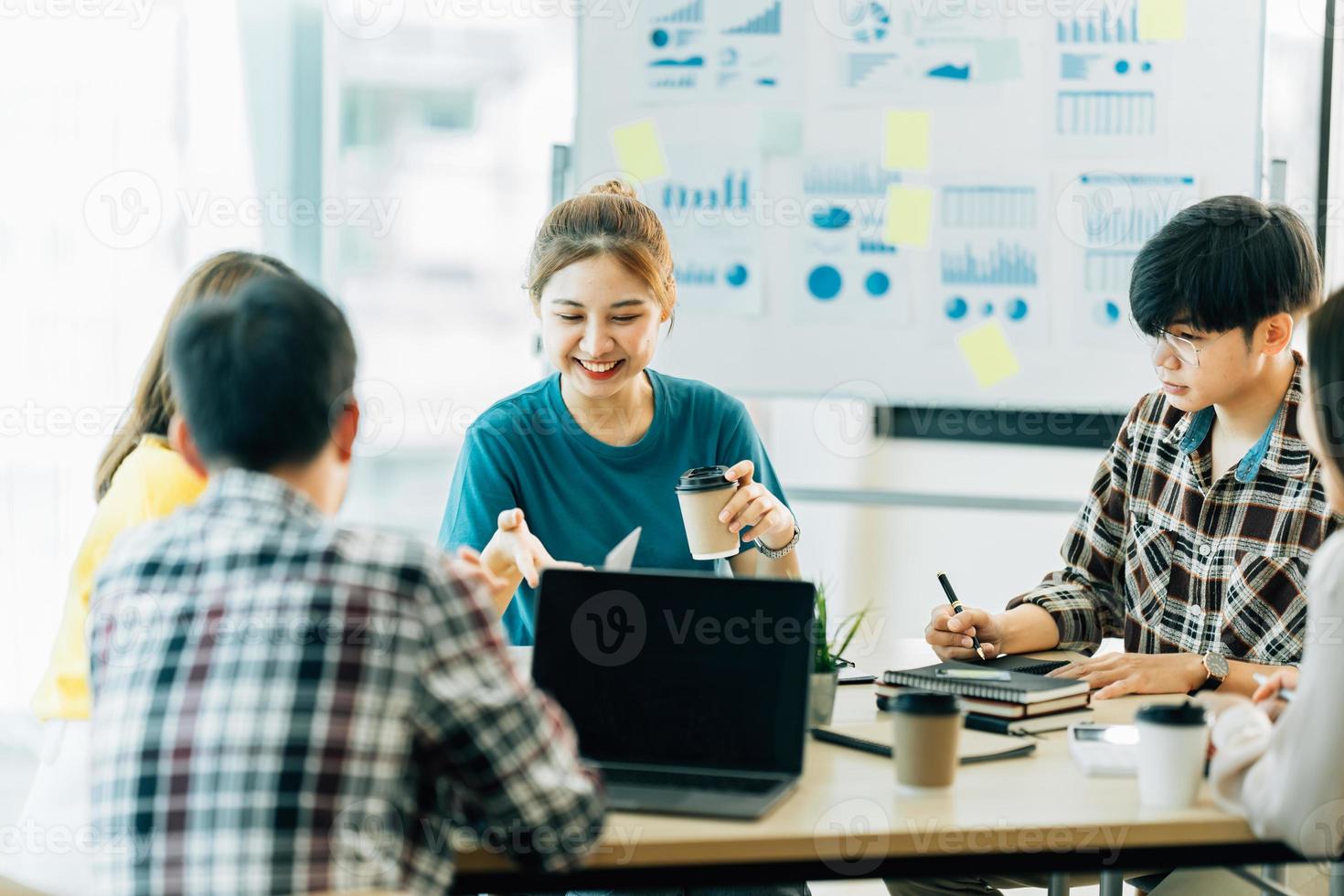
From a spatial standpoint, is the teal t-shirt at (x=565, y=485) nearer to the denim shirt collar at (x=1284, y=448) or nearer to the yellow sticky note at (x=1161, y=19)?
the denim shirt collar at (x=1284, y=448)

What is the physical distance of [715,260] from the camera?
3.12 m

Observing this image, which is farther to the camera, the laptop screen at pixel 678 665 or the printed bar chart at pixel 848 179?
the printed bar chart at pixel 848 179

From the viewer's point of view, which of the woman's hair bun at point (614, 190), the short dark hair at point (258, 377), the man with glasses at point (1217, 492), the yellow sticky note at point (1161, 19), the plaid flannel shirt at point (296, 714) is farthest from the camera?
the yellow sticky note at point (1161, 19)

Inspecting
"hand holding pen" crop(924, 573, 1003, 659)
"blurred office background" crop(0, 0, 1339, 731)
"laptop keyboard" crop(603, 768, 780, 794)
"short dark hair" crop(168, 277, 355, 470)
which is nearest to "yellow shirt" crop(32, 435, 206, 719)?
"short dark hair" crop(168, 277, 355, 470)

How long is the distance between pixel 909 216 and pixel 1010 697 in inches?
64.7

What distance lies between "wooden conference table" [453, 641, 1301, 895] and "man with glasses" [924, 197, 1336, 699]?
460 millimetres

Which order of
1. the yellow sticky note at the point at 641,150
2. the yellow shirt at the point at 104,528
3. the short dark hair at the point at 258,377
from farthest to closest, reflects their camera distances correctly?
the yellow sticky note at the point at 641,150
the yellow shirt at the point at 104,528
the short dark hair at the point at 258,377

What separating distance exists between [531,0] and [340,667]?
297 cm

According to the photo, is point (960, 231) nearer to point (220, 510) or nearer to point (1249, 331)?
point (1249, 331)

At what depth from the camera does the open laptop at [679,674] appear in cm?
138

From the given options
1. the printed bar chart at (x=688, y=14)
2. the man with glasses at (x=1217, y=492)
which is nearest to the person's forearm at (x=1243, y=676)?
the man with glasses at (x=1217, y=492)

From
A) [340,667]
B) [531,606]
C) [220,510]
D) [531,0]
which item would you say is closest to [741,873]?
[340,667]

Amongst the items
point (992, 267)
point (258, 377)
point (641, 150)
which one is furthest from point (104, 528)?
point (992, 267)

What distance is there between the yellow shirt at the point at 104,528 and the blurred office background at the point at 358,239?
1710 millimetres
